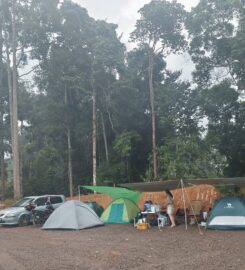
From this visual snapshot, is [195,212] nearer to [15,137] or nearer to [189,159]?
[189,159]

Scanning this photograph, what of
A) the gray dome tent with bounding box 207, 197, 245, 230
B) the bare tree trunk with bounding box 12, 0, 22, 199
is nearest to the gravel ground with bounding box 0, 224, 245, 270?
the gray dome tent with bounding box 207, 197, 245, 230

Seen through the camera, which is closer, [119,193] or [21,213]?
[119,193]

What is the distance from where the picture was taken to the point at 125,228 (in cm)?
1723

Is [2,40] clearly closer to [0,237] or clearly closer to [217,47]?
[217,47]

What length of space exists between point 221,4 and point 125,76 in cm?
925

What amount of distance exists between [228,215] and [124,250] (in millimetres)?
5450

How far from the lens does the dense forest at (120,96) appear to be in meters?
28.4

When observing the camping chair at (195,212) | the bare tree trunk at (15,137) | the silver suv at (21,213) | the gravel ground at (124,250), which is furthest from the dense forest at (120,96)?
the gravel ground at (124,250)

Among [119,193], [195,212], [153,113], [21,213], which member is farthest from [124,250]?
[153,113]

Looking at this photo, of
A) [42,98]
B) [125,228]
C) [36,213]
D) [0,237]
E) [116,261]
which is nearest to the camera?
[116,261]

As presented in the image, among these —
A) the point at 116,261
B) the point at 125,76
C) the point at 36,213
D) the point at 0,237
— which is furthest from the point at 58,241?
the point at 125,76

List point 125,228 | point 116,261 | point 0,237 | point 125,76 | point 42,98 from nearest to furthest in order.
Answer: point 116,261 → point 0,237 → point 125,228 → point 125,76 → point 42,98

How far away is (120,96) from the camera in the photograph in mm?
33188

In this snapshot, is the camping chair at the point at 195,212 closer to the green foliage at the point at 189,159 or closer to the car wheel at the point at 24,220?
the car wheel at the point at 24,220
